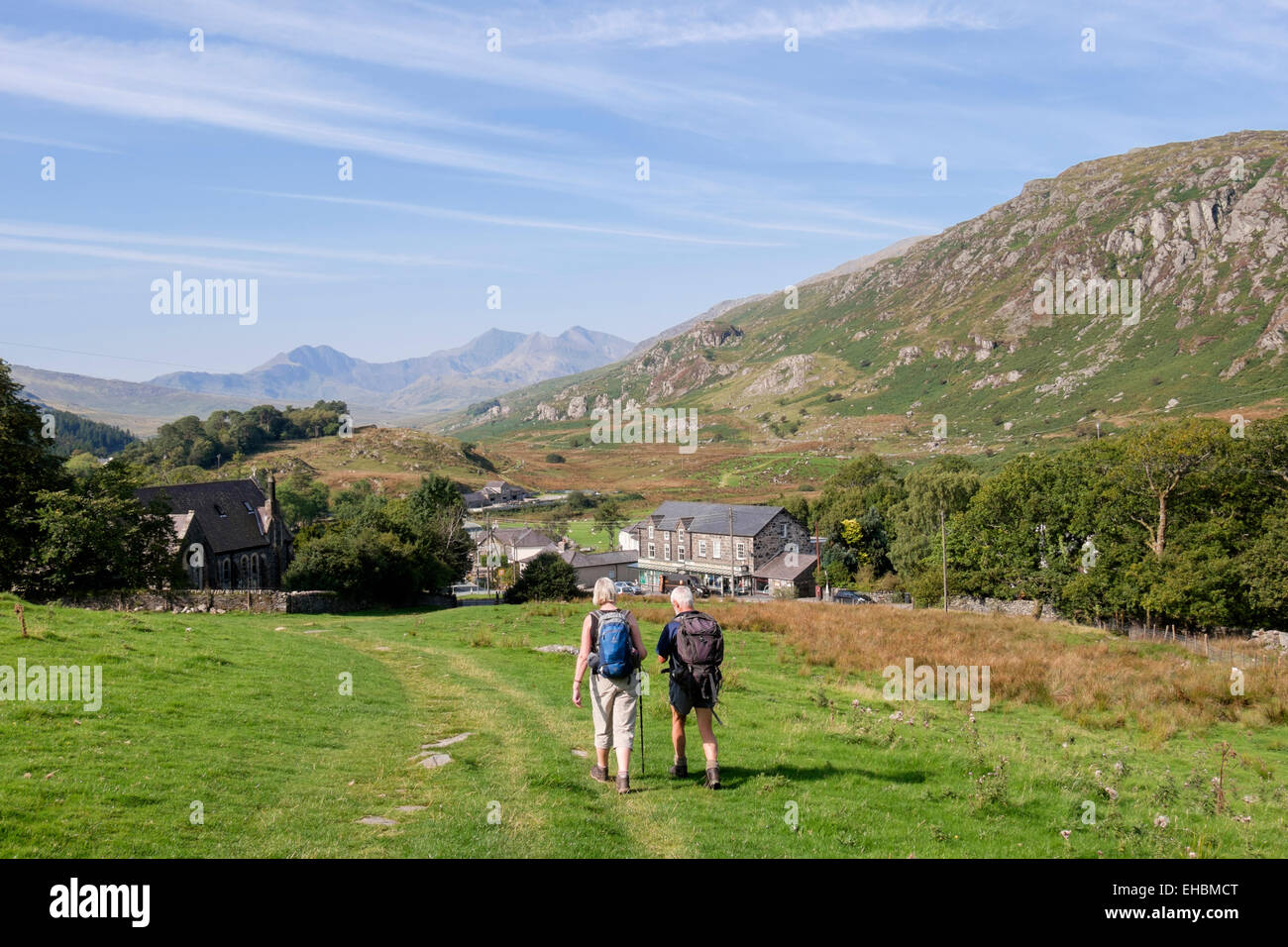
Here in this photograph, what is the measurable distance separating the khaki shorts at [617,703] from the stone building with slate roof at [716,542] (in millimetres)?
76907

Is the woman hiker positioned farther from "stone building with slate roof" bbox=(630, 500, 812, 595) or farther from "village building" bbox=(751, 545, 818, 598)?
"stone building with slate roof" bbox=(630, 500, 812, 595)

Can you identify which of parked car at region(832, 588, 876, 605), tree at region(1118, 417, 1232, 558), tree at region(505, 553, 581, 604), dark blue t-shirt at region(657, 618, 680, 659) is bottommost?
parked car at region(832, 588, 876, 605)

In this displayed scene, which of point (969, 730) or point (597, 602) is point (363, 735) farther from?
point (969, 730)

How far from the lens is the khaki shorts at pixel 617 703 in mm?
11438

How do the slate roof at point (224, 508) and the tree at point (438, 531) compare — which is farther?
the tree at point (438, 531)

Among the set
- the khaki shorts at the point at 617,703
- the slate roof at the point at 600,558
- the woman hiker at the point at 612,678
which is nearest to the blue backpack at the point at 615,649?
the woman hiker at the point at 612,678

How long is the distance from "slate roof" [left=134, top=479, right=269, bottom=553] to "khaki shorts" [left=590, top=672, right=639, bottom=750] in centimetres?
5962

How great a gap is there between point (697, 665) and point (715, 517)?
8762 cm

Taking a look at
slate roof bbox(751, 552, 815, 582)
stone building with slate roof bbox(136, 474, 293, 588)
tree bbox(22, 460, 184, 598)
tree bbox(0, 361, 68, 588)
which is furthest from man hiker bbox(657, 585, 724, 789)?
slate roof bbox(751, 552, 815, 582)

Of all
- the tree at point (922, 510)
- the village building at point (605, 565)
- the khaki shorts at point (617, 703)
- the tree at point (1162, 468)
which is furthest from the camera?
the village building at point (605, 565)

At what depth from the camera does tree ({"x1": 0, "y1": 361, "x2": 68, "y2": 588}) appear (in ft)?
124

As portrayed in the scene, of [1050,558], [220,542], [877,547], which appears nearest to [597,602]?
[1050,558]

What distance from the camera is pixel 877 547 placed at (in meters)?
90.3

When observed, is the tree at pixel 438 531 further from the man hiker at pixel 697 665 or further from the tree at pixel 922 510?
the man hiker at pixel 697 665
